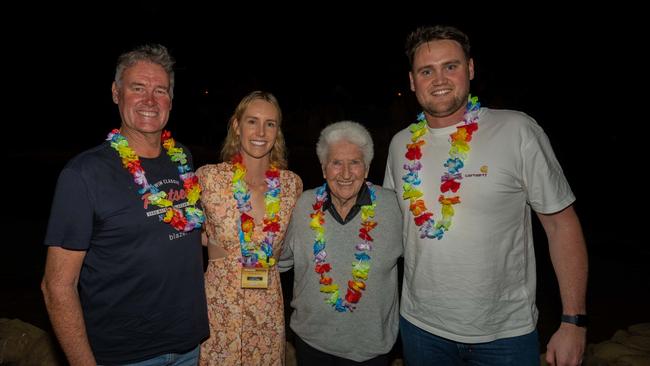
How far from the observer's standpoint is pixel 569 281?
2164 mm

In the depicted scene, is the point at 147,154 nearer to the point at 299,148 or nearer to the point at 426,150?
the point at 426,150

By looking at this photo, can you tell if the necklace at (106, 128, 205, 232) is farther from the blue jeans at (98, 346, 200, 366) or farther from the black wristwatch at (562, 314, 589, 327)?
the black wristwatch at (562, 314, 589, 327)

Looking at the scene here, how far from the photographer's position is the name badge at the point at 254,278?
2.60 metres

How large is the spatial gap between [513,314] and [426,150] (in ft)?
3.19

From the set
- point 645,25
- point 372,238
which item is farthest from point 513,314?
point 645,25

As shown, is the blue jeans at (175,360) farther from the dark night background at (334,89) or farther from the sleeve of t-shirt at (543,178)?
the dark night background at (334,89)

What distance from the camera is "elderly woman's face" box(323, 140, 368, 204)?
2.61m

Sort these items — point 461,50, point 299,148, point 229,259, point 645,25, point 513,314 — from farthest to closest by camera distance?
1. point 299,148
2. point 645,25
3. point 229,259
4. point 461,50
5. point 513,314

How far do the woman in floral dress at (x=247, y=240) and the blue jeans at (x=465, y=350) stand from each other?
813 mm

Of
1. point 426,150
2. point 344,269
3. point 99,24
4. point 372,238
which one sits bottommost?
point 344,269

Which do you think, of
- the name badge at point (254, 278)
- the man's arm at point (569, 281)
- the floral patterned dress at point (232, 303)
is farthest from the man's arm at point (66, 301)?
the man's arm at point (569, 281)

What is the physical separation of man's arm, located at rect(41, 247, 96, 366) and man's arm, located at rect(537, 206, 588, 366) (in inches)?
86.9

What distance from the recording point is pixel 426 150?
2475 millimetres

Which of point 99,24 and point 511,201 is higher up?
point 99,24
